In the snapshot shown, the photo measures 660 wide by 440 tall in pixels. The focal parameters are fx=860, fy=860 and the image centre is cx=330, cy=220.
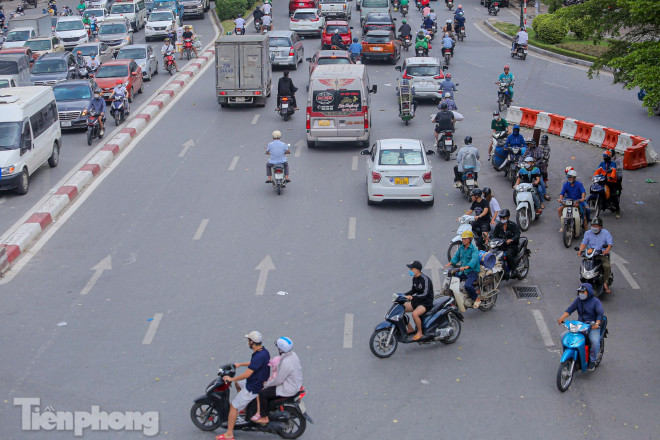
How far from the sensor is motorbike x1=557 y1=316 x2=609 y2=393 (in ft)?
38.9

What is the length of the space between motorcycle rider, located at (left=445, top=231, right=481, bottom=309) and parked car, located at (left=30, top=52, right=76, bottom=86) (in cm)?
2297

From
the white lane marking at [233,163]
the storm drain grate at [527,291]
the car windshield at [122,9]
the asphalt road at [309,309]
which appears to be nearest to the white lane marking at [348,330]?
the asphalt road at [309,309]

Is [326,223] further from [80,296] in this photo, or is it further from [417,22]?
[417,22]

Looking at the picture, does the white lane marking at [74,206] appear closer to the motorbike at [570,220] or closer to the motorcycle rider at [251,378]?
the motorcycle rider at [251,378]

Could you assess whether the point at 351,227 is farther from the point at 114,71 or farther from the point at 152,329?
the point at 114,71

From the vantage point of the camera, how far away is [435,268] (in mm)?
16672

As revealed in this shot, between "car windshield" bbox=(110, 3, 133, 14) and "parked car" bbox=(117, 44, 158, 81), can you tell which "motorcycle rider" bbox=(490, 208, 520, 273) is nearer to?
"parked car" bbox=(117, 44, 158, 81)

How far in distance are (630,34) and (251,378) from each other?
1422 centimetres

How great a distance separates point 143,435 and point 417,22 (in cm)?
4274

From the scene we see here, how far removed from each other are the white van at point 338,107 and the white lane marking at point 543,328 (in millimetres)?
11136

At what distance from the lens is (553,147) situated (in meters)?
25.5

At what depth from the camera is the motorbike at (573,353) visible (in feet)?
38.9

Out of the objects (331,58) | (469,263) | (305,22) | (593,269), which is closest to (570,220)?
(593,269)

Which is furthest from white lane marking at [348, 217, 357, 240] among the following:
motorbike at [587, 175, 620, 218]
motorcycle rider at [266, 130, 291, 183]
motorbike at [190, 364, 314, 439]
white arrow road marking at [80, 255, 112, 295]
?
motorbike at [190, 364, 314, 439]
